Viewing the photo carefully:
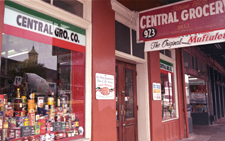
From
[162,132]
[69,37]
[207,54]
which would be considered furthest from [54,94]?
[207,54]

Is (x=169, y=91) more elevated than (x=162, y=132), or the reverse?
(x=169, y=91)

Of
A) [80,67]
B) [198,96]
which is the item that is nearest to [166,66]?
[80,67]

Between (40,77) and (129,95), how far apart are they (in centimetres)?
318

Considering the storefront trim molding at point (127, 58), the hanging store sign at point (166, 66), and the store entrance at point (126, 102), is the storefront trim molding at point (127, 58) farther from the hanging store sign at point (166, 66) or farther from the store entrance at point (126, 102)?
the hanging store sign at point (166, 66)

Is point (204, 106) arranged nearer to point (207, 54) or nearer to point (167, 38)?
point (207, 54)

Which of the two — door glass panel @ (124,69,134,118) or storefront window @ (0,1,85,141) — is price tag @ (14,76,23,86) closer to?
storefront window @ (0,1,85,141)

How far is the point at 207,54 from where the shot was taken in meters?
14.3

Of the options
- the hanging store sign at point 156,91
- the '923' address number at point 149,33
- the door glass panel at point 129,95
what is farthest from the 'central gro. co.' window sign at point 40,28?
the hanging store sign at point 156,91

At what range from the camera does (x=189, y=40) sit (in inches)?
185

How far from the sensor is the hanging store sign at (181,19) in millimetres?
4508

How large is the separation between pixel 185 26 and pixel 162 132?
391cm

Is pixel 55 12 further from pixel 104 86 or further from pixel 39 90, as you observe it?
pixel 104 86

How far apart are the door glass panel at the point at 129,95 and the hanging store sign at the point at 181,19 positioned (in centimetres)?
147

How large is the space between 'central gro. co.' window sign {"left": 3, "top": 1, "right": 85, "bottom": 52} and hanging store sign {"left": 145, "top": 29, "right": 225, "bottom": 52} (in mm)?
1825
